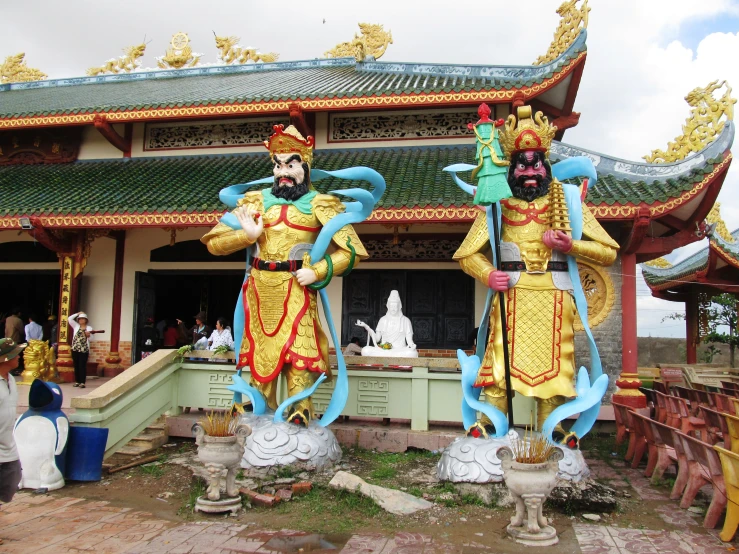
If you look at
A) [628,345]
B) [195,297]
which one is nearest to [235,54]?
[195,297]

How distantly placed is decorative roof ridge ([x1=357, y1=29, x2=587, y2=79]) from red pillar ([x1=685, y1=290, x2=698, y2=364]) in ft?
28.3

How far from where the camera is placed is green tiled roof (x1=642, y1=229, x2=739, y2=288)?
44.6 feet

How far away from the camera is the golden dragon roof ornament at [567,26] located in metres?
8.87

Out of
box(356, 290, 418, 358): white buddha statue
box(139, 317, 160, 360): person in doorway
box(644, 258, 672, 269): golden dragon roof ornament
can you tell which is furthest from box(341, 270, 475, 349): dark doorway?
box(644, 258, 672, 269): golden dragon roof ornament

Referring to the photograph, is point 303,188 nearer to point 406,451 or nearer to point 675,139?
point 406,451

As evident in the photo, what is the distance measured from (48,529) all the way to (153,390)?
88.5 inches

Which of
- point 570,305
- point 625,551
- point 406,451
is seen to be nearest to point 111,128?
point 406,451

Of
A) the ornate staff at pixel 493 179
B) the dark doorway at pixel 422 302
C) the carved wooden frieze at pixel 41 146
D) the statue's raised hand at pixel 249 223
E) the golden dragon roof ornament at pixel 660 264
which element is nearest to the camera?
the ornate staff at pixel 493 179

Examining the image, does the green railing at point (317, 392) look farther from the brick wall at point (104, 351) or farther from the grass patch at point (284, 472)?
Answer: the brick wall at point (104, 351)

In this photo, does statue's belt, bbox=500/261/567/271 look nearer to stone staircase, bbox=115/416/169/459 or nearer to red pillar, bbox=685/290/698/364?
stone staircase, bbox=115/416/169/459

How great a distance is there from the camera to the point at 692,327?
1521cm

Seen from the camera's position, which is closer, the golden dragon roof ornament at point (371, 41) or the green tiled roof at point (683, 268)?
the golden dragon roof ornament at point (371, 41)

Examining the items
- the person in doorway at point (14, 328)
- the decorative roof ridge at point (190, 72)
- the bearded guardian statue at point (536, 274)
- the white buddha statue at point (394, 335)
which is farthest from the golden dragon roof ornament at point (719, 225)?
the person in doorway at point (14, 328)

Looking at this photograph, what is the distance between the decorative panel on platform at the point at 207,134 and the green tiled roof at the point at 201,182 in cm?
29
